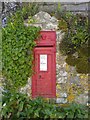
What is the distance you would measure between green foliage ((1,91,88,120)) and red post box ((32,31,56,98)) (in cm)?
120

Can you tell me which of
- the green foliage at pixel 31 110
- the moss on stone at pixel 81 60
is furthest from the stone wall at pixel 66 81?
the green foliage at pixel 31 110

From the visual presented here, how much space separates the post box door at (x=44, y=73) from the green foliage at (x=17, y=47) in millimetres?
135

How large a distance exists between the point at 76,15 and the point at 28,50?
3.49ft

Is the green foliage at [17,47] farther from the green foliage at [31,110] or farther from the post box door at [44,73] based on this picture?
the green foliage at [31,110]

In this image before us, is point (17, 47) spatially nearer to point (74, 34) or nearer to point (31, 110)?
point (74, 34)

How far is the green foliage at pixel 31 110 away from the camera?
4.65 m

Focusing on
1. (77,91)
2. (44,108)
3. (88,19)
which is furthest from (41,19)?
(44,108)

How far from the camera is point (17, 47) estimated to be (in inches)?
232

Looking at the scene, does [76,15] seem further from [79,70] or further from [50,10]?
[79,70]

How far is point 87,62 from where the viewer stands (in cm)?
600

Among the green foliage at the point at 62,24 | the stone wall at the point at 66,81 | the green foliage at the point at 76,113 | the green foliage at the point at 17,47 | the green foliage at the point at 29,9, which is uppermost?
the green foliage at the point at 29,9

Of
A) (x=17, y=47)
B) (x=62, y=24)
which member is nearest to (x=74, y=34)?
(x=62, y=24)

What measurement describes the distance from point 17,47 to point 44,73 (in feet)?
2.22

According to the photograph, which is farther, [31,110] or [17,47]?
[17,47]
